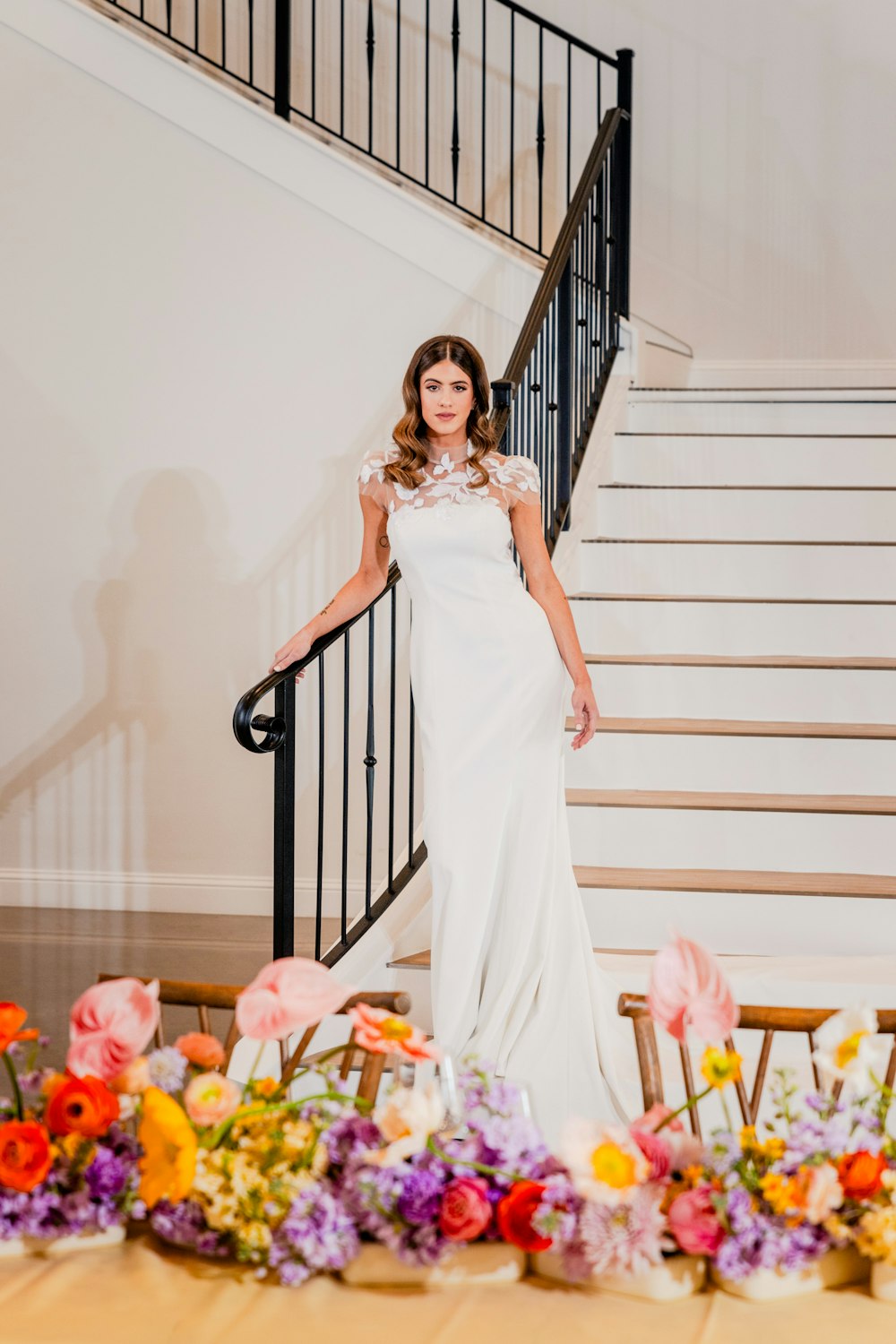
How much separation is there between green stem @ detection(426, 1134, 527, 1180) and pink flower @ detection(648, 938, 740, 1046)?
17 cm

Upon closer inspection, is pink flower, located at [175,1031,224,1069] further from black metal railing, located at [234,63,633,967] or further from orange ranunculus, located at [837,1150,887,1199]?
black metal railing, located at [234,63,633,967]

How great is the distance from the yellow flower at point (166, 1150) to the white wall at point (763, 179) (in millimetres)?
5884

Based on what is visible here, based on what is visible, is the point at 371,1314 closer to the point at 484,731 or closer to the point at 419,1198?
the point at 419,1198

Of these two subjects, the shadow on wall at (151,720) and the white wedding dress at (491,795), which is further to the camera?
the shadow on wall at (151,720)

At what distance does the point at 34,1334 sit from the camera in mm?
930

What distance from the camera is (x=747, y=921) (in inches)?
124

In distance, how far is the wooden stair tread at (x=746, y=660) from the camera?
12.5ft

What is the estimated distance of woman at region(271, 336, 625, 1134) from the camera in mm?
2627

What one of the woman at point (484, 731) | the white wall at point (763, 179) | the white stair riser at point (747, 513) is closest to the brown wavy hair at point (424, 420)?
the woman at point (484, 731)

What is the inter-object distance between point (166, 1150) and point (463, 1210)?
0.23 m

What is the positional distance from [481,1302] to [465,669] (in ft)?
5.88

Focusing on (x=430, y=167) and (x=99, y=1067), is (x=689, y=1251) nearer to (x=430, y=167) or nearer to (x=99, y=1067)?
(x=99, y=1067)

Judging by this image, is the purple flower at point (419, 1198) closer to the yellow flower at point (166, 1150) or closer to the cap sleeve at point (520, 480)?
the yellow flower at point (166, 1150)

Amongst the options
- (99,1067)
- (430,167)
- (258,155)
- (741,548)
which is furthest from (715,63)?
(99,1067)
